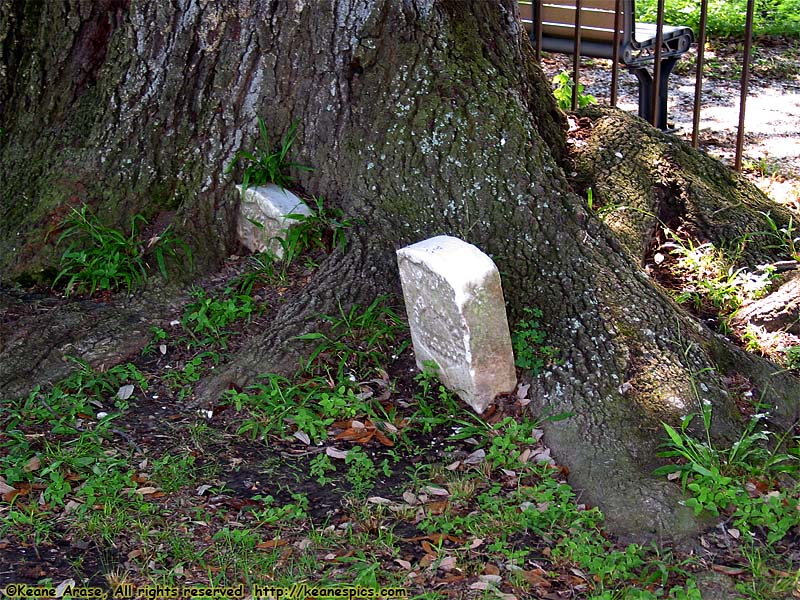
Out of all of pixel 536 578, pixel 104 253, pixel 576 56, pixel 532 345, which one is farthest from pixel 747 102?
pixel 536 578

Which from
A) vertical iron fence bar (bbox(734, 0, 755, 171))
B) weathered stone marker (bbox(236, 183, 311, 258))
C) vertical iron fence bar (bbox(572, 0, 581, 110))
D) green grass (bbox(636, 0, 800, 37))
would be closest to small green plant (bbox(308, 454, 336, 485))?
weathered stone marker (bbox(236, 183, 311, 258))

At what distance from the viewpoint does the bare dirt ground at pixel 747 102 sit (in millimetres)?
6417

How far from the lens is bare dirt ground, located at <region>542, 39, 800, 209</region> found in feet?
21.1

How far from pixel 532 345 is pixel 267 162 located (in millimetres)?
1471

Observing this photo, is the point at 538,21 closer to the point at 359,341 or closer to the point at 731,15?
the point at 359,341

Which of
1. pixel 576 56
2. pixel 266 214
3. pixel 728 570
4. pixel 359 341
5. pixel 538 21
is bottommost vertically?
pixel 728 570

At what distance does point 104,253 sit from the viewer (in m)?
4.05

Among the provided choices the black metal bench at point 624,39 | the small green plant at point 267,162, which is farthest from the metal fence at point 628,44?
the small green plant at point 267,162

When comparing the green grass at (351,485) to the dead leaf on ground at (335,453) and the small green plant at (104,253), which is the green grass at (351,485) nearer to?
the dead leaf on ground at (335,453)

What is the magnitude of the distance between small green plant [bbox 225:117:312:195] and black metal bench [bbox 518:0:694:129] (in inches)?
104

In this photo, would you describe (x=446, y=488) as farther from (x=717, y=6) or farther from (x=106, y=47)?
(x=717, y=6)

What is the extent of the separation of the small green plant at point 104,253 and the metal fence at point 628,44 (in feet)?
8.47

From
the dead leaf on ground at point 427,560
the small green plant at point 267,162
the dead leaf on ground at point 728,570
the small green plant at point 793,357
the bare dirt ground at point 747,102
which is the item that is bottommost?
the dead leaf on ground at point 728,570

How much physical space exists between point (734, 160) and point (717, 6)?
518 centimetres
